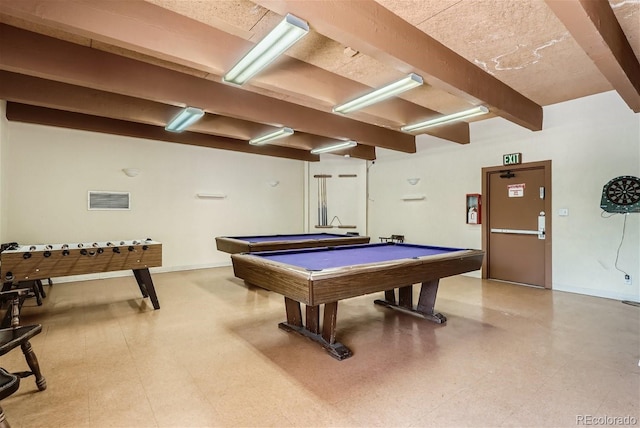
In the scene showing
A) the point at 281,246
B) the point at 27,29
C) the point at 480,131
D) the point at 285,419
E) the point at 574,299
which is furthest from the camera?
the point at 480,131

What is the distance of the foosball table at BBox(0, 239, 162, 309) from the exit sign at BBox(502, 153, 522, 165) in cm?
553

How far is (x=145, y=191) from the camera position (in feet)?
20.1

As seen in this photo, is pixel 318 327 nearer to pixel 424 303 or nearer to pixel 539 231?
pixel 424 303

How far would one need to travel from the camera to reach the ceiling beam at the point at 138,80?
2.82 metres

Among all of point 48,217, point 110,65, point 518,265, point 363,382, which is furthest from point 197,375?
point 518,265

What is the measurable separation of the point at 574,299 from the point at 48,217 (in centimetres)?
811

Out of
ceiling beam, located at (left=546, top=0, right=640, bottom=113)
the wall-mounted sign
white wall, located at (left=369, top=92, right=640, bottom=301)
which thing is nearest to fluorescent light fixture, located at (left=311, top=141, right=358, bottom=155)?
white wall, located at (left=369, top=92, right=640, bottom=301)

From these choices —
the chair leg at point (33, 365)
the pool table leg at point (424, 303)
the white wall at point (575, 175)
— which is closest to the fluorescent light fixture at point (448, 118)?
the white wall at point (575, 175)

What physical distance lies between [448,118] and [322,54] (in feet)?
6.56

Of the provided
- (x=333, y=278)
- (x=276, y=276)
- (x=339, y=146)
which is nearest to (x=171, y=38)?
(x=276, y=276)

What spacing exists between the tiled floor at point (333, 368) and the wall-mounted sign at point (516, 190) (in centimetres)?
195

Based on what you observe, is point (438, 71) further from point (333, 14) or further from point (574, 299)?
point (574, 299)

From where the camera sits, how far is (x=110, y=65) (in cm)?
318

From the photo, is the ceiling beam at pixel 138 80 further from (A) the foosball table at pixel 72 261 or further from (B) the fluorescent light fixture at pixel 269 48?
(A) the foosball table at pixel 72 261
